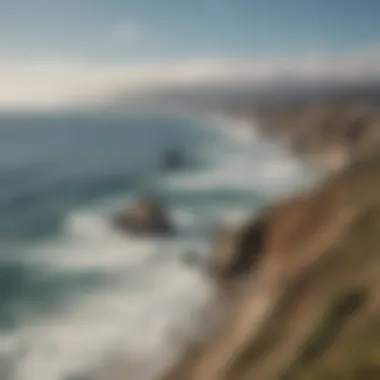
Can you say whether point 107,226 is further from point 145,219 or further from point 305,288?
point 305,288

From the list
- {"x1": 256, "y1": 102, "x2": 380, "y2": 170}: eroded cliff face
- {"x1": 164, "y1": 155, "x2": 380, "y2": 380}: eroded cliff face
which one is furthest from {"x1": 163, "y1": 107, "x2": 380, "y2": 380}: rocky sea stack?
{"x1": 256, "y1": 102, "x2": 380, "y2": 170}: eroded cliff face

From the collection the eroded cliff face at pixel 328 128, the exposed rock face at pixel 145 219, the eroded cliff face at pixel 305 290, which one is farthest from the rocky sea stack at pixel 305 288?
the exposed rock face at pixel 145 219

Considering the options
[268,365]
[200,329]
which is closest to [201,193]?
[200,329]

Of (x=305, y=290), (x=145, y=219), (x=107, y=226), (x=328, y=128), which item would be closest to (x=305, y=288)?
(x=305, y=290)

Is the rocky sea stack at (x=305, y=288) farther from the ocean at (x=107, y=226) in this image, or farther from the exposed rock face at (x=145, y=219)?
the exposed rock face at (x=145, y=219)

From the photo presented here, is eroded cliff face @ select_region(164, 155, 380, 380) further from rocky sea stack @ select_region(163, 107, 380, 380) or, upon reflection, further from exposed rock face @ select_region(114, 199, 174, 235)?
exposed rock face @ select_region(114, 199, 174, 235)

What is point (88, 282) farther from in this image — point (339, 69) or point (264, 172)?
point (339, 69)
